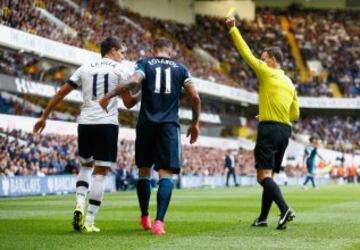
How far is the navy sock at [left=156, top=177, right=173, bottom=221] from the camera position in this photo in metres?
9.64

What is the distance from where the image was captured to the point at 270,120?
1086 cm

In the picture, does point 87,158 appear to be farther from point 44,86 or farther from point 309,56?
point 309,56

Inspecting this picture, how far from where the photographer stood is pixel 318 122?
68.9 meters

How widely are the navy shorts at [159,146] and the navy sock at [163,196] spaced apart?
163 mm

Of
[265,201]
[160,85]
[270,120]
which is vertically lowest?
[265,201]

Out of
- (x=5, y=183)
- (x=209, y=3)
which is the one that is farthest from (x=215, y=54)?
(x=5, y=183)

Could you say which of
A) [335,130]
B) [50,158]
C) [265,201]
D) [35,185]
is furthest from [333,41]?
[265,201]

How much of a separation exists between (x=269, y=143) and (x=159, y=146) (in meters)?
1.68

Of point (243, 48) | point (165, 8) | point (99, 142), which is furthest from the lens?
point (165, 8)

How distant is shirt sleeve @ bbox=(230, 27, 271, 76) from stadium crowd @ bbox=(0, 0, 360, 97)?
2832 cm

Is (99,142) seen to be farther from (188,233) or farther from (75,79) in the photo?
(188,233)

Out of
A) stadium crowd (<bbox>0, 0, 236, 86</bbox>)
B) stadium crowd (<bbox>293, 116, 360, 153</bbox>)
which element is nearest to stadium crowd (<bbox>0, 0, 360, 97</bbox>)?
stadium crowd (<bbox>0, 0, 236, 86</bbox>)

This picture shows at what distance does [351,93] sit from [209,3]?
1471 centimetres

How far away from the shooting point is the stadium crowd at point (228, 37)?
4403 cm
